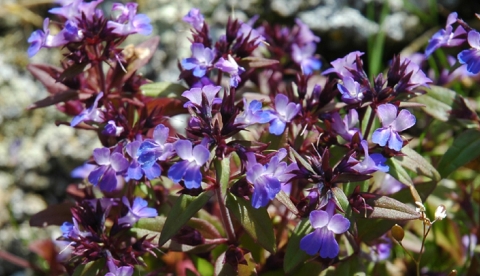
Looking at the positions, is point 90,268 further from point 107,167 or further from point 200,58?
point 200,58

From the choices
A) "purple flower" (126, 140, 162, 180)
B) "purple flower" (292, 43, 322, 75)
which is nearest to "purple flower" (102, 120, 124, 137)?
"purple flower" (126, 140, 162, 180)

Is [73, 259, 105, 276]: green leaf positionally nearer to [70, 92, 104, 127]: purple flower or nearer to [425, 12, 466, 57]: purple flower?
[70, 92, 104, 127]: purple flower

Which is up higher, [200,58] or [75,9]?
[75,9]

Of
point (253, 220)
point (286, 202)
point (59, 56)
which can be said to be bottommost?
point (59, 56)

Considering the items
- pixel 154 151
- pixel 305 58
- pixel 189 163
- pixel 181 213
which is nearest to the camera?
pixel 189 163

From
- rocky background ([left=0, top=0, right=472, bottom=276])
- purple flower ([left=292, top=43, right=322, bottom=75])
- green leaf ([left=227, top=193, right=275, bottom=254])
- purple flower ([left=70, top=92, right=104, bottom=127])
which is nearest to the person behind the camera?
green leaf ([left=227, top=193, right=275, bottom=254])

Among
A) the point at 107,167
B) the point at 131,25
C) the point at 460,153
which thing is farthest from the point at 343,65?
the point at 107,167
